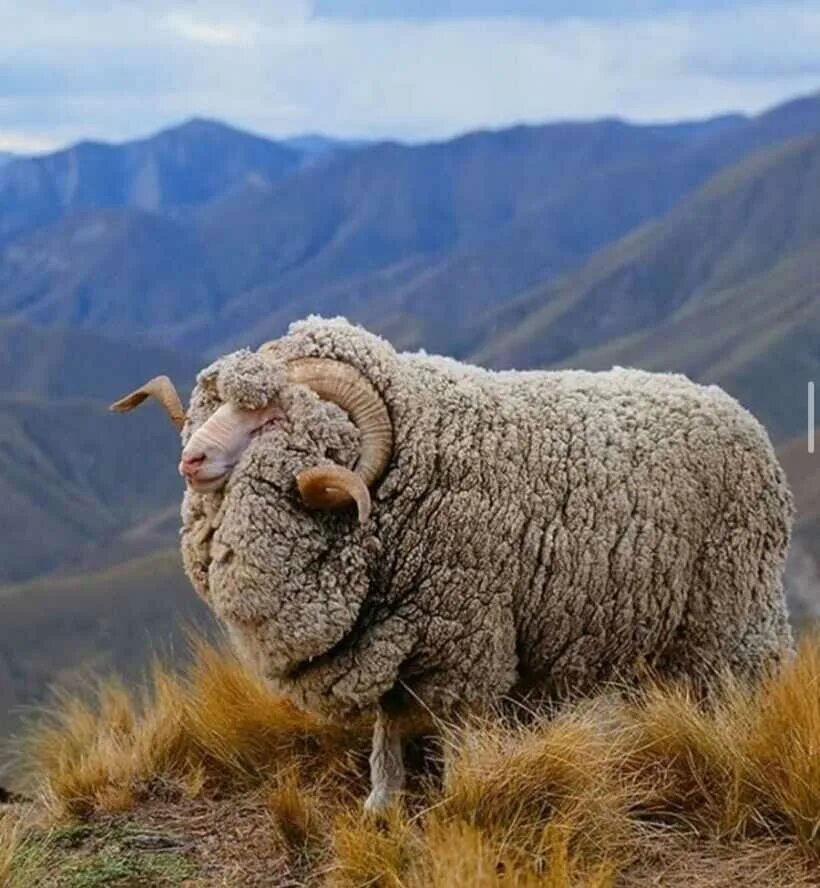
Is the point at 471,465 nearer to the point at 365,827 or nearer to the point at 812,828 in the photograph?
the point at 365,827

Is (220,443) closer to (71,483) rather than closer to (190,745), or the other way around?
(190,745)

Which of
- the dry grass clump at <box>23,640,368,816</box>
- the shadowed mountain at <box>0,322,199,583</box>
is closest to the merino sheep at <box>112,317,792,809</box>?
the dry grass clump at <box>23,640,368,816</box>

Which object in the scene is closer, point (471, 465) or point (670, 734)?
point (670, 734)

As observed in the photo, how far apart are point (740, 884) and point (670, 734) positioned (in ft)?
2.59

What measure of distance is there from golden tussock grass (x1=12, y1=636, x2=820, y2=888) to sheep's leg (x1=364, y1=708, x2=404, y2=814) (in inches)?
4.4

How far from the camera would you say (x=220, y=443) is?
5.45 meters

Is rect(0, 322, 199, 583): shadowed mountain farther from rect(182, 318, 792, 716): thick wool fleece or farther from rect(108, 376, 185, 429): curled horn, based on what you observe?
rect(182, 318, 792, 716): thick wool fleece

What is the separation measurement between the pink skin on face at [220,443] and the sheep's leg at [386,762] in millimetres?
1141

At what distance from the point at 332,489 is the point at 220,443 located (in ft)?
1.57

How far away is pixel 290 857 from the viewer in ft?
16.5

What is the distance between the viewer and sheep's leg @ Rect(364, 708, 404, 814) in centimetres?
553

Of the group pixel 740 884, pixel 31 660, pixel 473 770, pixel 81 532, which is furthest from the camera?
pixel 81 532

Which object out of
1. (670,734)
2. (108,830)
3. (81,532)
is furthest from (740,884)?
(81,532)

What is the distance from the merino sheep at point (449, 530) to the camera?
5422mm
